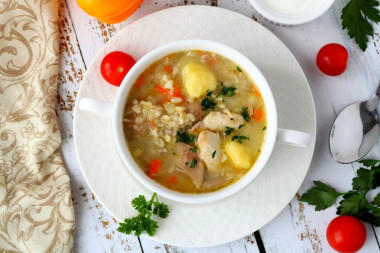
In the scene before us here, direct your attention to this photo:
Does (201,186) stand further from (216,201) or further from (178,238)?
(178,238)

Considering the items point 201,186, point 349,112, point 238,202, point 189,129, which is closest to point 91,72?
point 189,129

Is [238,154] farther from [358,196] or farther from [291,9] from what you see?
[291,9]

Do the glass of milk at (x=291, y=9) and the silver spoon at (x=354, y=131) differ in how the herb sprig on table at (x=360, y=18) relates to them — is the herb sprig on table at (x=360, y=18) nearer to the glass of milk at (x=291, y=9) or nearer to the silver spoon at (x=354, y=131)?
the glass of milk at (x=291, y=9)

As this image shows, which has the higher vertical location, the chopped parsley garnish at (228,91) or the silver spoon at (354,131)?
the chopped parsley garnish at (228,91)

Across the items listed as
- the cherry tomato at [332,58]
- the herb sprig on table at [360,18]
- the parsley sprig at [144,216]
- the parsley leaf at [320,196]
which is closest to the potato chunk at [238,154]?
the parsley sprig at [144,216]

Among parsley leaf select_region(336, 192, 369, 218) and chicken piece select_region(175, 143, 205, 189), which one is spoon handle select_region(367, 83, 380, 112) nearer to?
parsley leaf select_region(336, 192, 369, 218)

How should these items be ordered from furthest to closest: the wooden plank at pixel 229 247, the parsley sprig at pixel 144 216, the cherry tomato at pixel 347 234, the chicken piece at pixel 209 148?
the wooden plank at pixel 229 247 < the cherry tomato at pixel 347 234 < the parsley sprig at pixel 144 216 < the chicken piece at pixel 209 148
